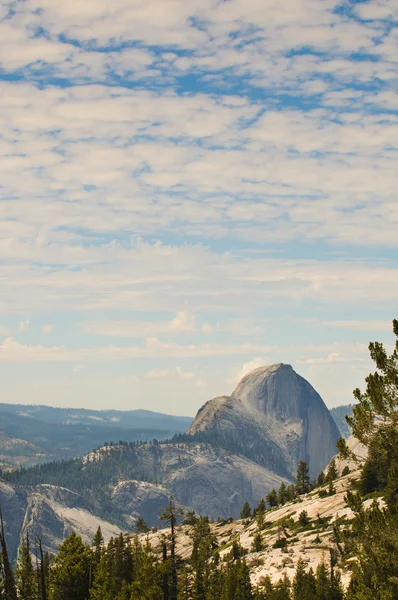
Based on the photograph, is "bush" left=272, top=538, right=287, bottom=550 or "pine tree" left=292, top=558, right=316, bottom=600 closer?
"pine tree" left=292, top=558, right=316, bottom=600

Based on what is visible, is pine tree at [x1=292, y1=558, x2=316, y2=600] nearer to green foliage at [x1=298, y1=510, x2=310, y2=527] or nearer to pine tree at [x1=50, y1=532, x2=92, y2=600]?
pine tree at [x1=50, y1=532, x2=92, y2=600]

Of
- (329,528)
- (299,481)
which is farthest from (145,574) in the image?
(299,481)

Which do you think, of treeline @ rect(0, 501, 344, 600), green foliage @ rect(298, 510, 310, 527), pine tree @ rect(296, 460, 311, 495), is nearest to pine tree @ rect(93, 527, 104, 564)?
treeline @ rect(0, 501, 344, 600)

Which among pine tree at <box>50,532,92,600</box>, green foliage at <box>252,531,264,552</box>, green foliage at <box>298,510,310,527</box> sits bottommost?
green foliage at <box>252,531,264,552</box>

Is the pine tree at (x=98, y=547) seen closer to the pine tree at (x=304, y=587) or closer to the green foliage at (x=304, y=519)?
the pine tree at (x=304, y=587)

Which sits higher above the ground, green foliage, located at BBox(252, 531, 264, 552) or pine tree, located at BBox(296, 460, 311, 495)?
pine tree, located at BBox(296, 460, 311, 495)

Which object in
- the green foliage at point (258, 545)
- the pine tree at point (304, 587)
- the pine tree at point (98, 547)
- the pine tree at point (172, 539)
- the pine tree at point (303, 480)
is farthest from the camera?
the pine tree at point (303, 480)

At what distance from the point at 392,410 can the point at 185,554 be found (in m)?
142

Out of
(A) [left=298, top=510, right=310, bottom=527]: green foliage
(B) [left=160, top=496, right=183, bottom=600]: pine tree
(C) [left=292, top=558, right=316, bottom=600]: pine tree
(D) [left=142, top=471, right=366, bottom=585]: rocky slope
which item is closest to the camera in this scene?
(B) [left=160, top=496, right=183, bottom=600]: pine tree

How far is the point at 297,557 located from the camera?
9538 cm

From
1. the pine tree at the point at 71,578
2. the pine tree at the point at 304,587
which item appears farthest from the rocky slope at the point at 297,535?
the pine tree at the point at 71,578

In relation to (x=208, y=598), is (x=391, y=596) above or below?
above

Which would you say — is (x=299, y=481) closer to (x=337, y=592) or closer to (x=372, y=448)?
(x=337, y=592)

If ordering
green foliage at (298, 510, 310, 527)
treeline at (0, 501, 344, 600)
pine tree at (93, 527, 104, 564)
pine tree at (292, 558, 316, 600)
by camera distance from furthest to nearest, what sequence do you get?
green foliage at (298, 510, 310, 527), pine tree at (93, 527, 104, 564), pine tree at (292, 558, 316, 600), treeline at (0, 501, 344, 600)
